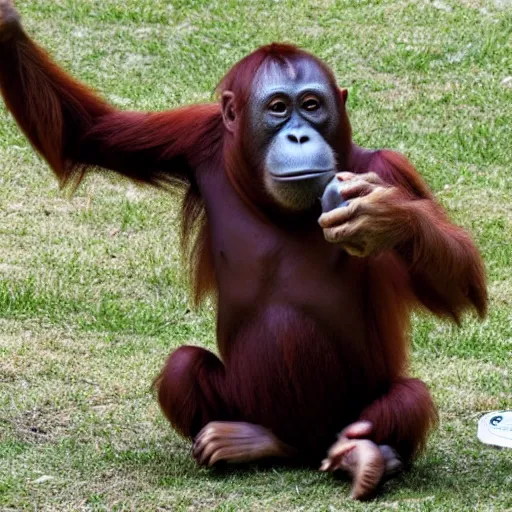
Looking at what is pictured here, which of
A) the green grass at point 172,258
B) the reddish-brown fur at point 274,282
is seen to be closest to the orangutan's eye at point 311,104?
the reddish-brown fur at point 274,282

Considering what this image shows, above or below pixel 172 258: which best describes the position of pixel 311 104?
above

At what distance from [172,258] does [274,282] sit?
2.24 meters

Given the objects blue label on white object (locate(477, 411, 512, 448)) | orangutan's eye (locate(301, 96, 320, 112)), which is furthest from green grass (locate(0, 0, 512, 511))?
orangutan's eye (locate(301, 96, 320, 112))

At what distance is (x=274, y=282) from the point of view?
4.29 metres

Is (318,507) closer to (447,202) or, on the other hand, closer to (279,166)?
(279,166)

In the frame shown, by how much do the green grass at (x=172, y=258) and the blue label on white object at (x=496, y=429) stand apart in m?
0.04

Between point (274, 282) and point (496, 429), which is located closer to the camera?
point (274, 282)

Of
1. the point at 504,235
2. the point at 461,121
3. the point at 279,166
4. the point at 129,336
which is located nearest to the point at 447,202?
the point at 504,235

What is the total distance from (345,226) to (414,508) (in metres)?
0.83

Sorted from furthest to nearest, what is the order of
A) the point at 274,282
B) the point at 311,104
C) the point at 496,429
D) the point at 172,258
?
the point at 172,258, the point at 496,429, the point at 274,282, the point at 311,104

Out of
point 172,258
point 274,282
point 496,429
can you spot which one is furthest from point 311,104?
point 172,258

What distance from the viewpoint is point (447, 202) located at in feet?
23.4

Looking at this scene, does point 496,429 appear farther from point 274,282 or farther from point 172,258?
point 172,258

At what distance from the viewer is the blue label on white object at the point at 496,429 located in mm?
4441
